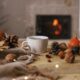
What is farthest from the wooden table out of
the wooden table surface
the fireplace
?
the fireplace

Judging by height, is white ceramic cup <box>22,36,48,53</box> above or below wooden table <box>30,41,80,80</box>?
above

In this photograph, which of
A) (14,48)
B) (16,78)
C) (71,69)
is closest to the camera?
(16,78)

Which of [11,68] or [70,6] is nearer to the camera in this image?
[11,68]

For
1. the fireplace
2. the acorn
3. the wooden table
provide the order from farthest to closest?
1. the fireplace
2. the acorn
3. the wooden table

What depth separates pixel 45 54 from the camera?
102 centimetres

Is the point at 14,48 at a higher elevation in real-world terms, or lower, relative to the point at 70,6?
lower

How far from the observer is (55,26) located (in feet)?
10.4

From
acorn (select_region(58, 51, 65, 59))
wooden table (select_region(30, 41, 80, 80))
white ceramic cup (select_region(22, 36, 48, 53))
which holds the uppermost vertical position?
white ceramic cup (select_region(22, 36, 48, 53))

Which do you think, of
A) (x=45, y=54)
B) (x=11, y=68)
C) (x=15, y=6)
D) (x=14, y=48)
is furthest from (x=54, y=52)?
(x=15, y=6)

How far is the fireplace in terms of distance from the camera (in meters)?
3.13

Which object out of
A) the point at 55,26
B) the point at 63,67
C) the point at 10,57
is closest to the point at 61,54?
the point at 63,67

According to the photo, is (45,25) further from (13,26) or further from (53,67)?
(53,67)

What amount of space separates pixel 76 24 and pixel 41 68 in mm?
2350

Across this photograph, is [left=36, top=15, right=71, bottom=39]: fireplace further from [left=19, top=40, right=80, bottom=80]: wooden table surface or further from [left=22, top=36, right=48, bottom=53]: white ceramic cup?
[left=19, top=40, right=80, bottom=80]: wooden table surface
